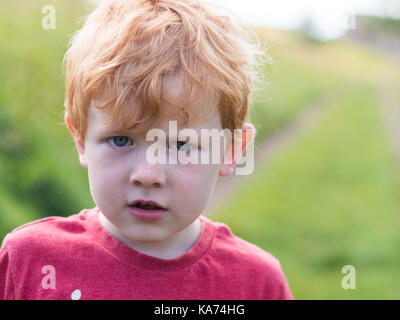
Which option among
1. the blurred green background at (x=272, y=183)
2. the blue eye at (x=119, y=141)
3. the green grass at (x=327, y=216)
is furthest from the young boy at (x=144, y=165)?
the green grass at (x=327, y=216)

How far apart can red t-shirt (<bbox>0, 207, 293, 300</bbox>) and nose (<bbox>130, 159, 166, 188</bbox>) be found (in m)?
0.31

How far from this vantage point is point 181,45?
179cm

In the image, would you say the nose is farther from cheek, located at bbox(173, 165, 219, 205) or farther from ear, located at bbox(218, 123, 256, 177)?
ear, located at bbox(218, 123, 256, 177)

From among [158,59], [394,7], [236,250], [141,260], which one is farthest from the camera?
[394,7]

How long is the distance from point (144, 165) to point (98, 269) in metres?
0.42

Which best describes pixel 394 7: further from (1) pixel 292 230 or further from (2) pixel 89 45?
(2) pixel 89 45

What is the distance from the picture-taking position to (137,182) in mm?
1722

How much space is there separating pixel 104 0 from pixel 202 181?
2.42ft

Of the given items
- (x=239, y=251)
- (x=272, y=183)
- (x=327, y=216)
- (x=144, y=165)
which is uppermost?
(x=272, y=183)

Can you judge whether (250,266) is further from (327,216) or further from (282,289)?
(327,216)

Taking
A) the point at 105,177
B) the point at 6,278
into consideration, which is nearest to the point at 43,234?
the point at 6,278

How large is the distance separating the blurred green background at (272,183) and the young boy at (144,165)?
0.63 meters

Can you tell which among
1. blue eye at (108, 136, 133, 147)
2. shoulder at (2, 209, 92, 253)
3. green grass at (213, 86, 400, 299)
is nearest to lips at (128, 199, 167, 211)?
blue eye at (108, 136, 133, 147)
